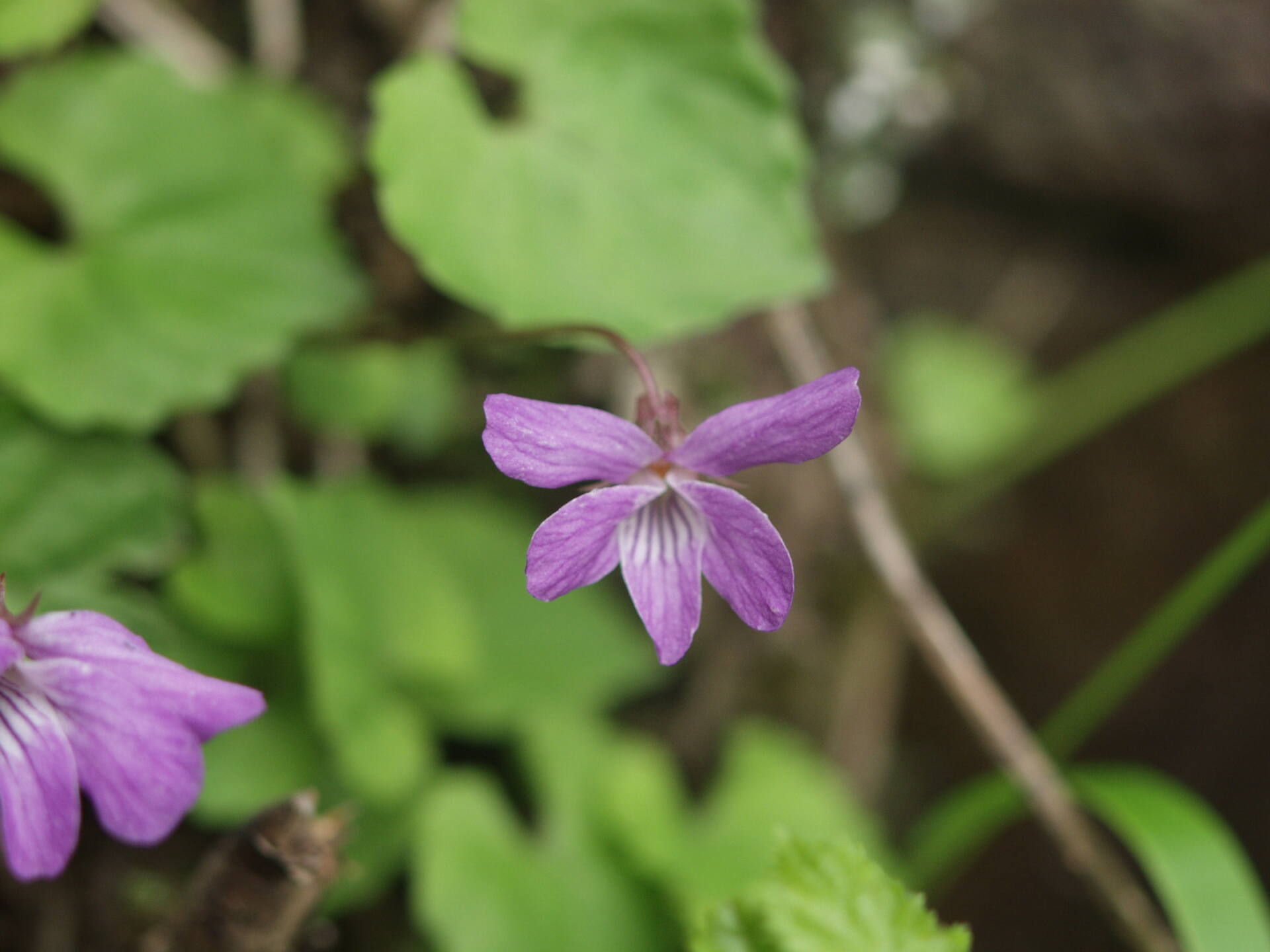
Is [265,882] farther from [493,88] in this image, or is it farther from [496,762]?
[493,88]

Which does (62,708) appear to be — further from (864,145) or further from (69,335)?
(864,145)

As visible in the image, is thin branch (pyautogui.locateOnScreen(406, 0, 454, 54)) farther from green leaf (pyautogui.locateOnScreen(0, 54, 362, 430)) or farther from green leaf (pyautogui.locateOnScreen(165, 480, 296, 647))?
green leaf (pyautogui.locateOnScreen(165, 480, 296, 647))

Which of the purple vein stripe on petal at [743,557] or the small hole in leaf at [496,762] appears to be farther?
the small hole in leaf at [496,762]

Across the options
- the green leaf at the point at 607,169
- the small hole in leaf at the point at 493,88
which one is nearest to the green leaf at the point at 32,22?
the green leaf at the point at 607,169

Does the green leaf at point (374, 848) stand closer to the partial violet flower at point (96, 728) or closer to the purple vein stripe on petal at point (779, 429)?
the partial violet flower at point (96, 728)

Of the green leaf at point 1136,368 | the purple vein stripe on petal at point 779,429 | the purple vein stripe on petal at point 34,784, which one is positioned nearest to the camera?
the purple vein stripe on petal at point 34,784

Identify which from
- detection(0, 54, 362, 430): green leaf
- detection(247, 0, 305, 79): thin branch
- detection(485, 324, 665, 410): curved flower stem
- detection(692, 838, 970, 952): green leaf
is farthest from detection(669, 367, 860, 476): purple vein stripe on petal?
detection(247, 0, 305, 79): thin branch
